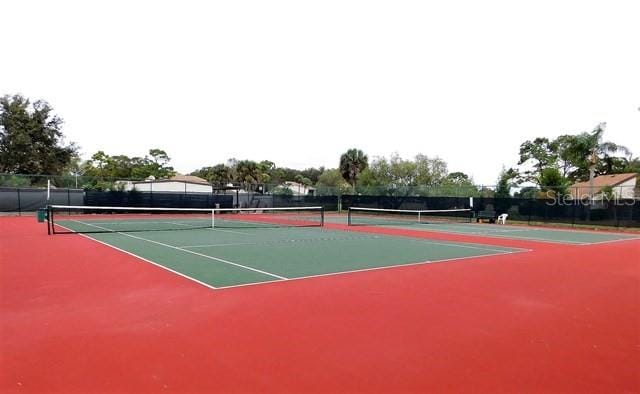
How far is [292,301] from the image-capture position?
6.22 meters

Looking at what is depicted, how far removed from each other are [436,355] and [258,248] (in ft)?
28.2

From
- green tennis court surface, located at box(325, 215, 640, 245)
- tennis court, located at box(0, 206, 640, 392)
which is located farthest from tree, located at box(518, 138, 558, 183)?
tennis court, located at box(0, 206, 640, 392)

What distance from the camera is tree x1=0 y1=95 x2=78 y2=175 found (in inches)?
1502

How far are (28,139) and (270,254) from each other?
122 feet

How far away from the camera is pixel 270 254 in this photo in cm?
1110

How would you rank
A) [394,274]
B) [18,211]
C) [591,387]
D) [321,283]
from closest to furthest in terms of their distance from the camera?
[591,387] → [321,283] → [394,274] → [18,211]

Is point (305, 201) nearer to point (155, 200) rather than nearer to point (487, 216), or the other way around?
point (155, 200)

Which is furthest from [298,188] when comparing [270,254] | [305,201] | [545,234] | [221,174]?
[270,254]

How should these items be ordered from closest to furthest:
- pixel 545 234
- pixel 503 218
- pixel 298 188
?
pixel 545 234 < pixel 503 218 < pixel 298 188

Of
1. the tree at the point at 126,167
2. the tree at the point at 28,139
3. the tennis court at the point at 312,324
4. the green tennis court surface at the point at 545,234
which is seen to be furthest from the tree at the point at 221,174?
the tennis court at the point at 312,324

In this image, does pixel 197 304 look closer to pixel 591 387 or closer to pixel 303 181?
pixel 591 387

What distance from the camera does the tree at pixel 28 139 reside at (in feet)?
125

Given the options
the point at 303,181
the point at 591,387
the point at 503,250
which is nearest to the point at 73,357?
the point at 591,387

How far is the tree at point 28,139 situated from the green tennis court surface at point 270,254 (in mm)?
29651
